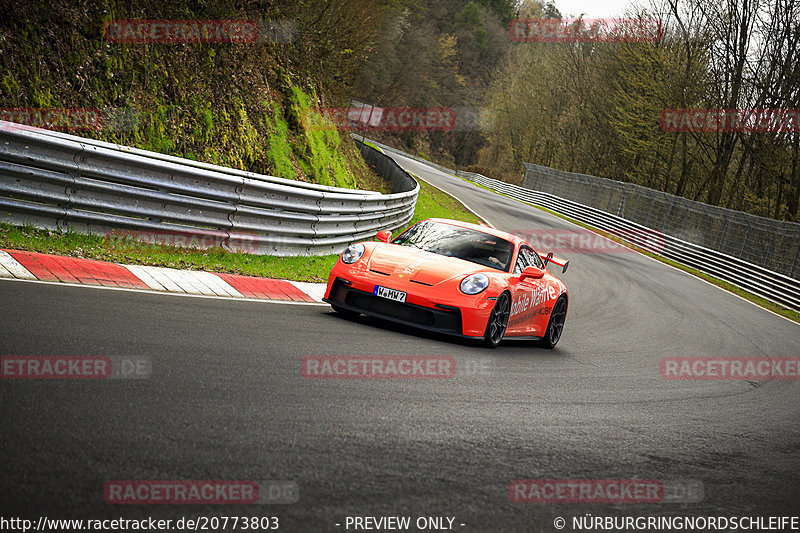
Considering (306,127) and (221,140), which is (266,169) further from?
(306,127)

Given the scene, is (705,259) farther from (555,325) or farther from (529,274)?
(529,274)

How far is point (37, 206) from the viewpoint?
28.1 ft

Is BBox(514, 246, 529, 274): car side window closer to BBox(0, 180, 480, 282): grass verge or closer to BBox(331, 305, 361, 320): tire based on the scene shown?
BBox(331, 305, 361, 320): tire

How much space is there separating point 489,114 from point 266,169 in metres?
60.6

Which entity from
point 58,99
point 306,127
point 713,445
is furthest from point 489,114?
point 713,445

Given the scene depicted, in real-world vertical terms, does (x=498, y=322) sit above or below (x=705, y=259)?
above

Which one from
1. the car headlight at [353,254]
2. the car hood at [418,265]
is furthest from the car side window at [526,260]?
the car headlight at [353,254]

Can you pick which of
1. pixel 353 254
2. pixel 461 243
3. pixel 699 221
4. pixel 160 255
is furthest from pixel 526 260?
pixel 699 221

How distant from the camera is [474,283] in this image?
8594 millimetres

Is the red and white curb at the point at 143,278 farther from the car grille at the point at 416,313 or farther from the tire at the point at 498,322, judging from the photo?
the tire at the point at 498,322

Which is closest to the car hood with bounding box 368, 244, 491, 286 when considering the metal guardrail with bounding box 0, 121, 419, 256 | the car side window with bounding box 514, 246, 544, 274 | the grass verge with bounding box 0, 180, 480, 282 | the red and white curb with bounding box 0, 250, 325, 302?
the car side window with bounding box 514, 246, 544, 274

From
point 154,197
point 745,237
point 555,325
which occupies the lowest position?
point 555,325

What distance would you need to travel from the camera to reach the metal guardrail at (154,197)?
844 centimetres

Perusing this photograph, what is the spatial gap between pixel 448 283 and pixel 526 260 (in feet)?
6.45
